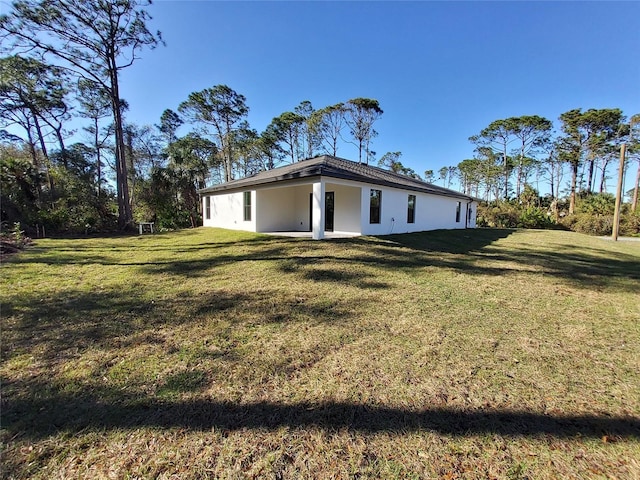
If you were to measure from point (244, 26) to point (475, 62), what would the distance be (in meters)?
11.7

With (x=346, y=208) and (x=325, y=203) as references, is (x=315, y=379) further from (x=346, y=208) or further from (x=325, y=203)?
(x=325, y=203)

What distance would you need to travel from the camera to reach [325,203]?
1311 centimetres

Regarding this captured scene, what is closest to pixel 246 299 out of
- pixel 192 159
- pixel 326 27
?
pixel 326 27

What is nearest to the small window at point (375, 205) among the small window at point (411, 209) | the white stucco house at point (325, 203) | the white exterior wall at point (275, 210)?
the white stucco house at point (325, 203)

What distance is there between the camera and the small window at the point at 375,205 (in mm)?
11992

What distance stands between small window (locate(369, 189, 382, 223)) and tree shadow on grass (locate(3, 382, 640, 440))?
33.2ft

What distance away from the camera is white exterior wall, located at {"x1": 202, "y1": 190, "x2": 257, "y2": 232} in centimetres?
1341

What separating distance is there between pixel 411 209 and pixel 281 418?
13997 millimetres

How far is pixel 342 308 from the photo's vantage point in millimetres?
4340

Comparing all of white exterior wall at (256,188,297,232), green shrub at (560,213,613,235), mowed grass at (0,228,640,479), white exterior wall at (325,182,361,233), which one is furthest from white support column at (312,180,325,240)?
green shrub at (560,213,613,235)

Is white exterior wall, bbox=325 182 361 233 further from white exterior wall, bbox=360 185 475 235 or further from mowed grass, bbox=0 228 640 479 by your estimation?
mowed grass, bbox=0 228 640 479

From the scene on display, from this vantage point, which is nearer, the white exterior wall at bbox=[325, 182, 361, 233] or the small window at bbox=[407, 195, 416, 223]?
the white exterior wall at bbox=[325, 182, 361, 233]

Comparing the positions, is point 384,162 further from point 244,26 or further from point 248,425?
point 248,425

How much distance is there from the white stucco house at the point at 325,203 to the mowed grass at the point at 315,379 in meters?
5.87
